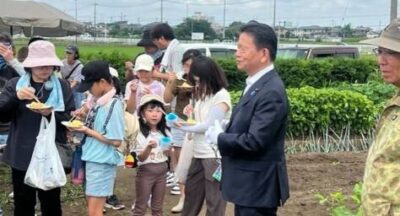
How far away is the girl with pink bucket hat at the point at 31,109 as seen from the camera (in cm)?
435

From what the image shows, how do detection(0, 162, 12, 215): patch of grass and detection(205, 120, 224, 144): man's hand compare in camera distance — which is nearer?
detection(205, 120, 224, 144): man's hand

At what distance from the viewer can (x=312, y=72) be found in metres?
14.9

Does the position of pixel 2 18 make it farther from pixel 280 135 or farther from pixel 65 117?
pixel 280 135

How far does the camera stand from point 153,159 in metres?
4.98

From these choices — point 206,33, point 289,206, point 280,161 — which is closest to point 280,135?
point 280,161

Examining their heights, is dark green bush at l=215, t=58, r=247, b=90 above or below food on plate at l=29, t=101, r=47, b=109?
below

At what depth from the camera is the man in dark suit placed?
11.0 ft

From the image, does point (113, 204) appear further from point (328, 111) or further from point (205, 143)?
point (328, 111)

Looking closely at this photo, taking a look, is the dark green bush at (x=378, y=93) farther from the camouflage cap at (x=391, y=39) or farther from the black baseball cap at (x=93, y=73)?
the camouflage cap at (x=391, y=39)

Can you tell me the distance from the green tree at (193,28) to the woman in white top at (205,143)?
3374 cm

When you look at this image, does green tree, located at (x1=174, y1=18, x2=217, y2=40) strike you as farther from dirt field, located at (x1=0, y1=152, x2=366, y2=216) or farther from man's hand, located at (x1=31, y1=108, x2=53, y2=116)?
man's hand, located at (x1=31, y1=108, x2=53, y2=116)

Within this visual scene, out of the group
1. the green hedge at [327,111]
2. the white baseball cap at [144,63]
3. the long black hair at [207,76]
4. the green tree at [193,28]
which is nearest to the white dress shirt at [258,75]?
the long black hair at [207,76]

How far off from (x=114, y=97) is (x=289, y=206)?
2.41 metres

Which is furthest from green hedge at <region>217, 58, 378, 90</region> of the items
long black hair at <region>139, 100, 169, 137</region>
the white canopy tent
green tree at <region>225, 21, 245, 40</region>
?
long black hair at <region>139, 100, 169, 137</region>
